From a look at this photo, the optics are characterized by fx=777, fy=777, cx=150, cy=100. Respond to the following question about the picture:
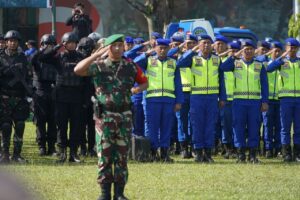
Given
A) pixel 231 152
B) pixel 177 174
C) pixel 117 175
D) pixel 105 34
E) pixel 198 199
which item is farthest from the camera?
pixel 105 34

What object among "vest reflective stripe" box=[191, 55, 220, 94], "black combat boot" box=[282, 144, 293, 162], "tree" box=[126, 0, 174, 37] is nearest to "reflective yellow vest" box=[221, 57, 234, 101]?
"vest reflective stripe" box=[191, 55, 220, 94]

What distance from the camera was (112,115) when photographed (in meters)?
7.83

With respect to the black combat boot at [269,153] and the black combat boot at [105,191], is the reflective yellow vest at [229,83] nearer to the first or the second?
the black combat boot at [269,153]

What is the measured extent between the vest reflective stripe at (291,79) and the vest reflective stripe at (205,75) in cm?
146

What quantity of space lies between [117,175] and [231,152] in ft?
24.1

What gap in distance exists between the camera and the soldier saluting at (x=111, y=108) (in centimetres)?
779

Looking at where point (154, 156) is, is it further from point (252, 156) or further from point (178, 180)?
point (178, 180)

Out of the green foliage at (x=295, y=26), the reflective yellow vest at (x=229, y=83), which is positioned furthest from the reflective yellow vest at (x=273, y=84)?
the green foliage at (x=295, y=26)

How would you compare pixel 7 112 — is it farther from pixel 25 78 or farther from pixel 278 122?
pixel 278 122

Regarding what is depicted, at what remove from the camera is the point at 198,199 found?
8.69 m

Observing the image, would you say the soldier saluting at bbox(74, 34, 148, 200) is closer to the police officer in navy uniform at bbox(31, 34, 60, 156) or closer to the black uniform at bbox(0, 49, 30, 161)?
the black uniform at bbox(0, 49, 30, 161)

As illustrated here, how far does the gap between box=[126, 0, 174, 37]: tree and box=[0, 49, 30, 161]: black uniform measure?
17.2m

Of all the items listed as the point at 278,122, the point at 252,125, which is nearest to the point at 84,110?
the point at 252,125

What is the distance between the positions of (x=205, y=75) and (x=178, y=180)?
10.8ft
